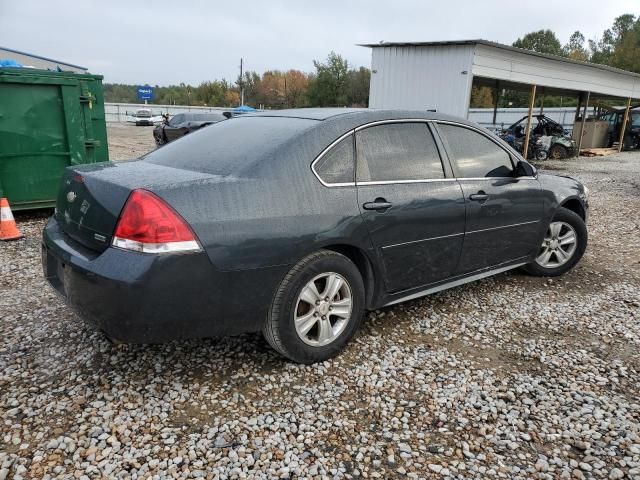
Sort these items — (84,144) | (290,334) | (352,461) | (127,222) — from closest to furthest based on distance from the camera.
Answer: (352,461) < (127,222) < (290,334) < (84,144)

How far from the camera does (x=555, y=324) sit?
3613mm

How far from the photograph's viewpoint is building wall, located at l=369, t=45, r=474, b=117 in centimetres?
1297

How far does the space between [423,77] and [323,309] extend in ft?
40.4

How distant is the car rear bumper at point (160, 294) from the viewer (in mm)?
2252

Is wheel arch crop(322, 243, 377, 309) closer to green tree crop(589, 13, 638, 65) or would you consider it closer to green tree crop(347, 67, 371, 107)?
green tree crop(347, 67, 371, 107)

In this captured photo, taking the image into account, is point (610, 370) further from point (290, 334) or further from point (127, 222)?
point (127, 222)

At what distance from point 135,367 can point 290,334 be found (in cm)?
98

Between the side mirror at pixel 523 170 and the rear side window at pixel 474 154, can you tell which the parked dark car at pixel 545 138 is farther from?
the rear side window at pixel 474 154

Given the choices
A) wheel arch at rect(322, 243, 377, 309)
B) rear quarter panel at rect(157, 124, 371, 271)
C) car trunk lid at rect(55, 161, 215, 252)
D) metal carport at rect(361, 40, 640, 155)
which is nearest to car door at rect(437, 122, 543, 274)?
wheel arch at rect(322, 243, 377, 309)

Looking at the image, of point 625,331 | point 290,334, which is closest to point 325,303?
point 290,334

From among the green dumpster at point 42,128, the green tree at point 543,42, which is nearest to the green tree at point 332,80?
the green tree at point 543,42

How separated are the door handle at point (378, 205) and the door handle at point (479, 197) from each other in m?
0.88

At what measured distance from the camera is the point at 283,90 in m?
76.6

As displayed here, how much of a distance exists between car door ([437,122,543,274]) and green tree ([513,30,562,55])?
2987 inches
